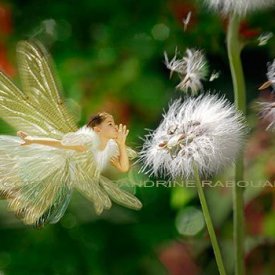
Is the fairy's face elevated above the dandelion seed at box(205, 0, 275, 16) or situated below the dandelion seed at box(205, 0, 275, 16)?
below

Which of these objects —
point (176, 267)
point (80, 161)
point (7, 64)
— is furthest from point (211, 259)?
point (7, 64)

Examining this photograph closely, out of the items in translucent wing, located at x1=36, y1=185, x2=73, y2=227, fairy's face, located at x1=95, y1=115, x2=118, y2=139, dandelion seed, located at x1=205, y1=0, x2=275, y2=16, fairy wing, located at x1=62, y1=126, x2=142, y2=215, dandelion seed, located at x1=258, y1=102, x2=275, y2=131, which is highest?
dandelion seed, located at x1=205, y1=0, x2=275, y2=16

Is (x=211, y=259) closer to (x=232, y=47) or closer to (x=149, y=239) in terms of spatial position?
(x=149, y=239)

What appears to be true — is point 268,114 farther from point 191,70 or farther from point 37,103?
point 37,103

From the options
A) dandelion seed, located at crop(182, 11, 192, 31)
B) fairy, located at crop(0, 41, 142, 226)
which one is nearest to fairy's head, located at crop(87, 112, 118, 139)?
fairy, located at crop(0, 41, 142, 226)

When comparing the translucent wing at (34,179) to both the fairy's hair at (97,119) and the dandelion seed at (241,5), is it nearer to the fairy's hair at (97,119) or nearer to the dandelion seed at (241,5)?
the fairy's hair at (97,119)

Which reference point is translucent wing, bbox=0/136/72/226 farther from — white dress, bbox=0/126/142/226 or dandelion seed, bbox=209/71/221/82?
dandelion seed, bbox=209/71/221/82

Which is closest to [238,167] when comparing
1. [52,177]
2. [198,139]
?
[198,139]
